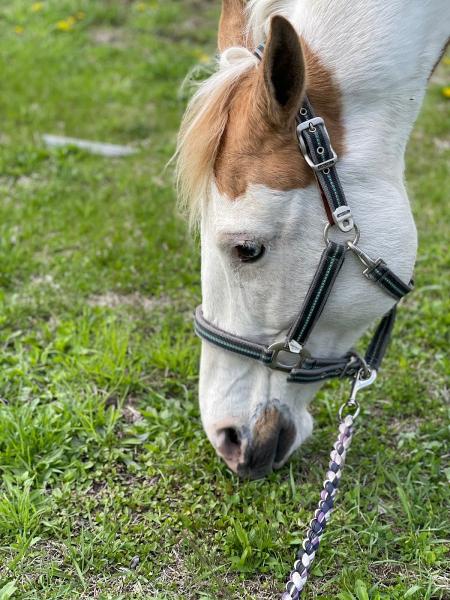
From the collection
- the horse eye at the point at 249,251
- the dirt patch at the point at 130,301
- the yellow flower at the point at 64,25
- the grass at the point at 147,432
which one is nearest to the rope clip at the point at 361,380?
the grass at the point at 147,432

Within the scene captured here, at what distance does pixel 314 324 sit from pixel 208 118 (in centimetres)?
64

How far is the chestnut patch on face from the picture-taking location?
66.7 inches

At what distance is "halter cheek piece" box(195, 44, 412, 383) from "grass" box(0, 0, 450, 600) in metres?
0.52

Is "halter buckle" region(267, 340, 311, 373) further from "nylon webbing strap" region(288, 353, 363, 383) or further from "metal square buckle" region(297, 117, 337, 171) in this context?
"metal square buckle" region(297, 117, 337, 171)

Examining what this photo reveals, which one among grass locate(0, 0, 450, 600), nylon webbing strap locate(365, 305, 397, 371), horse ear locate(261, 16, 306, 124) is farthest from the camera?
nylon webbing strap locate(365, 305, 397, 371)

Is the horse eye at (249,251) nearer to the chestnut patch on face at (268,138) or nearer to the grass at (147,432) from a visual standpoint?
the chestnut patch on face at (268,138)

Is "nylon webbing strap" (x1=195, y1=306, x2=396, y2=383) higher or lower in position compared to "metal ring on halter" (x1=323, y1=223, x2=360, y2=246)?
lower

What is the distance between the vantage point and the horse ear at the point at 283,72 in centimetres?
151

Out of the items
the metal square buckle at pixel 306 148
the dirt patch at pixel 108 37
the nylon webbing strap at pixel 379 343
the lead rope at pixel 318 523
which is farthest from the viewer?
the dirt patch at pixel 108 37

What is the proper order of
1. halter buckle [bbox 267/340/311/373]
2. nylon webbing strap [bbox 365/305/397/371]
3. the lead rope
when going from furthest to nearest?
nylon webbing strap [bbox 365/305/397/371], halter buckle [bbox 267/340/311/373], the lead rope

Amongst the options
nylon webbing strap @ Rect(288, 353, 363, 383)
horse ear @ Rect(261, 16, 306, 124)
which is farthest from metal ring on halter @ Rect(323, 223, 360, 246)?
nylon webbing strap @ Rect(288, 353, 363, 383)

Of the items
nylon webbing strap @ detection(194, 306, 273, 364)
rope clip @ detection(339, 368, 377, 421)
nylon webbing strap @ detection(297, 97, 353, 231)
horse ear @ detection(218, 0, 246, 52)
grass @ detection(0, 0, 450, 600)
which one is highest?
horse ear @ detection(218, 0, 246, 52)

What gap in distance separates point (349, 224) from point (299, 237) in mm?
135

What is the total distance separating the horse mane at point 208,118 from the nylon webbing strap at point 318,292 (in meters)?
0.39
